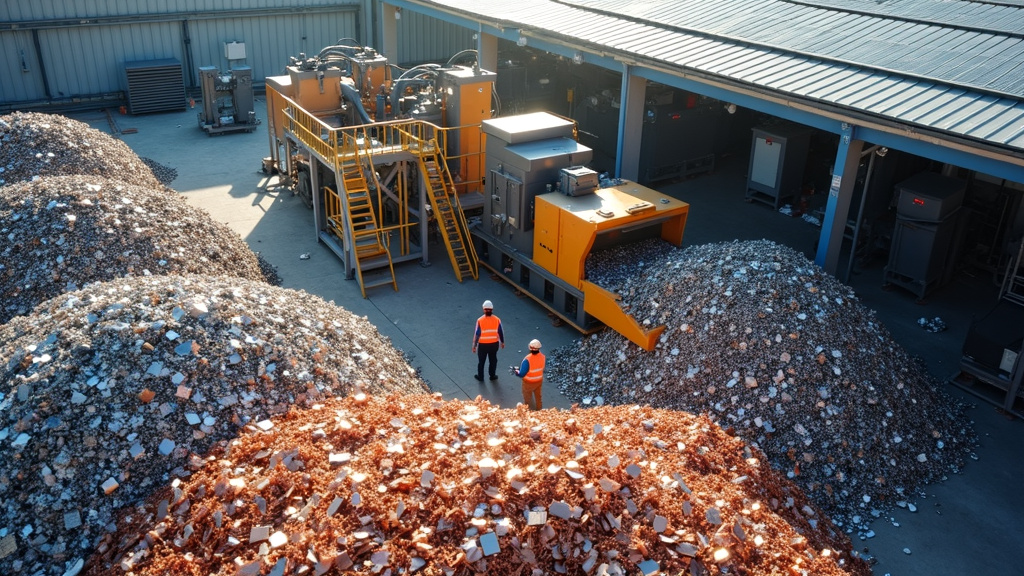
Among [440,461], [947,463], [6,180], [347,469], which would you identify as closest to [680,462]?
[440,461]

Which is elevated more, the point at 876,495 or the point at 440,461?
the point at 440,461

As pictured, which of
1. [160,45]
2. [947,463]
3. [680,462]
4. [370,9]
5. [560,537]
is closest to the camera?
[560,537]

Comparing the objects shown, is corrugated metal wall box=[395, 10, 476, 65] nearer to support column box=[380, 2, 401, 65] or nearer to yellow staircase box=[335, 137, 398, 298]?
support column box=[380, 2, 401, 65]

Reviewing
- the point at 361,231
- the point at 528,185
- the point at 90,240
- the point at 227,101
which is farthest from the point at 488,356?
the point at 227,101

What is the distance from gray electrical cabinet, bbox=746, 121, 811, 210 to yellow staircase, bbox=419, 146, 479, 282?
690cm

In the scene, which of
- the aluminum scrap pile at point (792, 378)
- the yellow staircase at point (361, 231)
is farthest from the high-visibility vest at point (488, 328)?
the yellow staircase at point (361, 231)

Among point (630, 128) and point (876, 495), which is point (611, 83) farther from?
point (876, 495)

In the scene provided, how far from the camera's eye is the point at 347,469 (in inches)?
287

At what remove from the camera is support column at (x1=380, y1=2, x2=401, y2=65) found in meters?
22.8

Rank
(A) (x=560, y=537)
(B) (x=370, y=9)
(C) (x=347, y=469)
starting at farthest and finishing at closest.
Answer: (B) (x=370, y=9), (C) (x=347, y=469), (A) (x=560, y=537)

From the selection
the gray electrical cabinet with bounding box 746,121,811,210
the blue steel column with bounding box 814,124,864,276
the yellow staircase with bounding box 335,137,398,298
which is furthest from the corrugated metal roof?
the yellow staircase with bounding box 335,137,398,298

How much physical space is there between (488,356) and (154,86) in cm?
1641

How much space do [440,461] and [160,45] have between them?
20.4 meters

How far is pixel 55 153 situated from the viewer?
1458 centimetres
